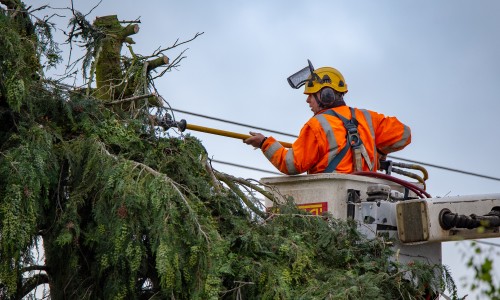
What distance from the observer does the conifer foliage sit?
20.0ft

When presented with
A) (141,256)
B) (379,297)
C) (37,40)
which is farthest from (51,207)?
(379,297)

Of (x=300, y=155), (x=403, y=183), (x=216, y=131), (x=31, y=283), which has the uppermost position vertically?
(x=216, y=131)

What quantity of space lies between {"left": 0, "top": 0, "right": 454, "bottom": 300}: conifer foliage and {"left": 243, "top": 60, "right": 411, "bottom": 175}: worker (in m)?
0.87

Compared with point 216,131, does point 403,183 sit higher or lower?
lower

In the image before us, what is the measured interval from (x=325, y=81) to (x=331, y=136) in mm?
670

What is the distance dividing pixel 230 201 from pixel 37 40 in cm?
170

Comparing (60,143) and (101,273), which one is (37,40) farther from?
(101,273)

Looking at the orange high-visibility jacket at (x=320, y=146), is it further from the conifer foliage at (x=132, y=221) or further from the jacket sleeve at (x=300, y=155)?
the conifer foliage at (x=132, y=221)

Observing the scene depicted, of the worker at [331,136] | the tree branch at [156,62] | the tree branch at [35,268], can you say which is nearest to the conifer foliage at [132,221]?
the tree branch at [35,268]

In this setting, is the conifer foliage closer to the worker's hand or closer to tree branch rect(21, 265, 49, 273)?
tree branch rect(21, 265, 49, 273)

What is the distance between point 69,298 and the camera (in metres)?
6.73

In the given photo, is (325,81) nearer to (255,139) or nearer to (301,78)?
(301,78)

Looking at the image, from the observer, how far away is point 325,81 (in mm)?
8680

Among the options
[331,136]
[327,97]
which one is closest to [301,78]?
[327,97]
